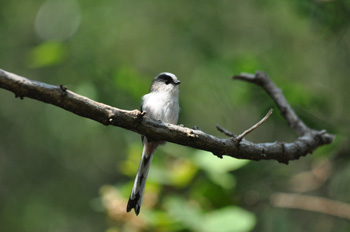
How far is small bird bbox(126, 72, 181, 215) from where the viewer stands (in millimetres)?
2961

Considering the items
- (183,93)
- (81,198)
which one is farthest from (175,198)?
(81,198)

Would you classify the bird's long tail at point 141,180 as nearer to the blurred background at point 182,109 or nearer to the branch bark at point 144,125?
the blurred background at point 182,109

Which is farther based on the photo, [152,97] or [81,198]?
[81,198]

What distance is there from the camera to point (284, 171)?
4.35 metres

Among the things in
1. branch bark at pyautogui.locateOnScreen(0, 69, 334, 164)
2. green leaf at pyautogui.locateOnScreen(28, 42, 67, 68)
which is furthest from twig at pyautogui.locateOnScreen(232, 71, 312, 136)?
green leaf at pyautogui.locateOnScreen(28, 42, 67, 68)

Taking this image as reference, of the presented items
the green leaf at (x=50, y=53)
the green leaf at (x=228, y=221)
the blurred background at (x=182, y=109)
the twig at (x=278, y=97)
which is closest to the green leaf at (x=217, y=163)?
the blurred background at (x=182, y=109)

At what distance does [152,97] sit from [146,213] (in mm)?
921

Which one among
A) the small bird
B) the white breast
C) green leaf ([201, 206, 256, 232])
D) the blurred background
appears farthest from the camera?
the blurred background

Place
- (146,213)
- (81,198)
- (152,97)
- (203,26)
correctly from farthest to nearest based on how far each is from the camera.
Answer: (81,198)
(203,26)
(152,97)
(146,213)

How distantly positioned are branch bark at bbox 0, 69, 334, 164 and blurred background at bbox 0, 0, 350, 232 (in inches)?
18.3

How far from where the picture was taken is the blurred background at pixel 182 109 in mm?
3283

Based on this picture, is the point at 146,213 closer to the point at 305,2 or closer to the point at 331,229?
the point at 331,229

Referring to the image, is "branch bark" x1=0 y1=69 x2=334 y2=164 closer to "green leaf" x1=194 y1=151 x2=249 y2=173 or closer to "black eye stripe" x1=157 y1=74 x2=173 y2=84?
"green leaf" x1=194 y1=151 x2=249 y2=173

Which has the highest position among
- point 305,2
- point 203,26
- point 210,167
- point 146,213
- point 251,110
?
point 203,26
